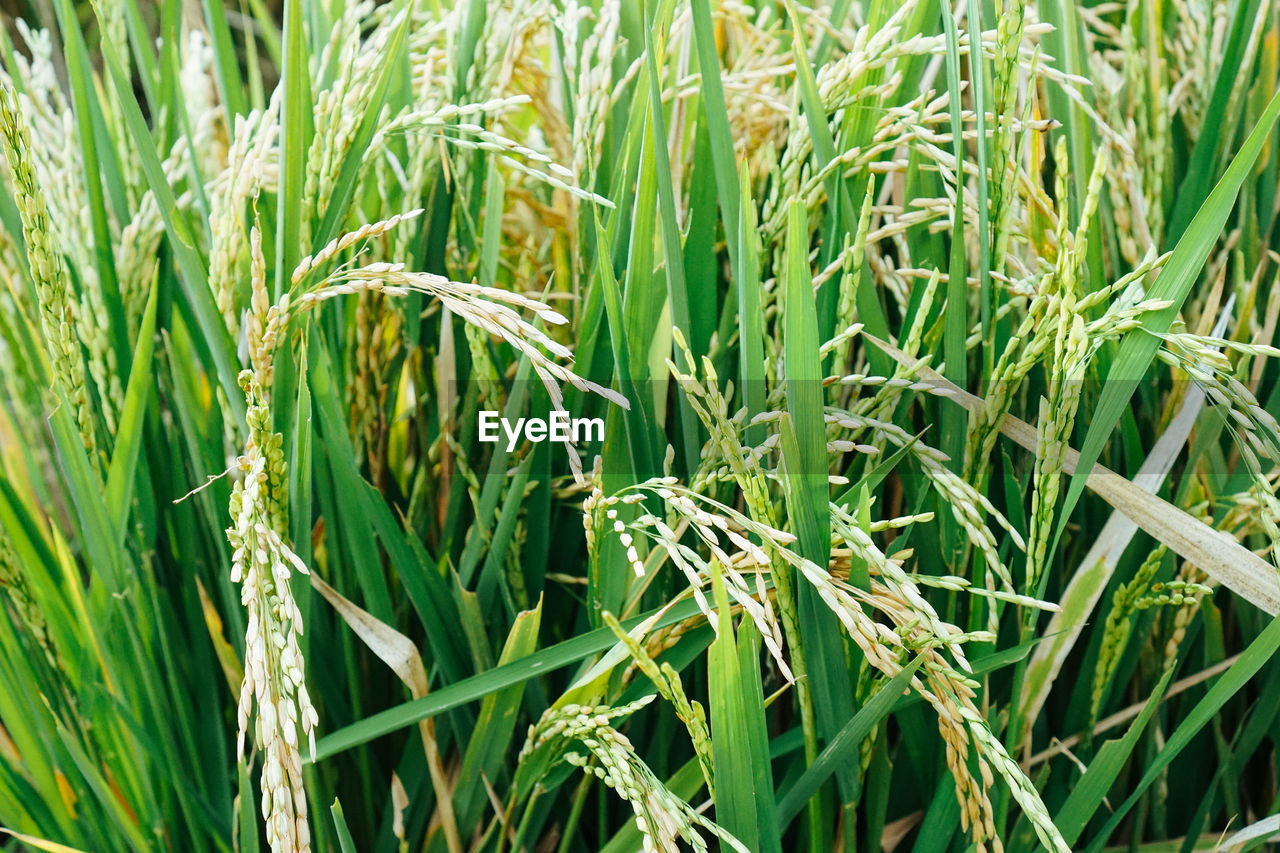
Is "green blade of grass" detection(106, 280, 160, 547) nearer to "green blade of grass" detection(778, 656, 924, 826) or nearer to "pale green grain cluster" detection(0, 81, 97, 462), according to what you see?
"pale green grain cluster" detection(0, 81, 97, 462)

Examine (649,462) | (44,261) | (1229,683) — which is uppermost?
(44,261)

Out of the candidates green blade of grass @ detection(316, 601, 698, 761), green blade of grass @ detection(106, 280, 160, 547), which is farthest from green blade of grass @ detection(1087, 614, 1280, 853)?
green blade of grass @ detection(106, 280, 160, 547)

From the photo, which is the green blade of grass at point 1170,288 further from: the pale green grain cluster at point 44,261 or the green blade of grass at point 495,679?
the pale green grain cluster at point 44,261

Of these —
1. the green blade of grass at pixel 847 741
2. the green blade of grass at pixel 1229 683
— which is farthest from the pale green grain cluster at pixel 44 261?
the green blade of grass at pixel 1229 683

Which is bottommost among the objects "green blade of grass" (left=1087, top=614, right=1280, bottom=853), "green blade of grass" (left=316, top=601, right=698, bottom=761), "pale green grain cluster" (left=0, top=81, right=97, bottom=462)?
"green blade of grass" (left=1087, top=614, right=1280, bottom=853)

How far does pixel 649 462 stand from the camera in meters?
0.49

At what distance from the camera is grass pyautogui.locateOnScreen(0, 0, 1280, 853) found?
1.29ft

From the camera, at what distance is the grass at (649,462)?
0.39 metres

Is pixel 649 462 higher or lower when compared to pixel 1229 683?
higher

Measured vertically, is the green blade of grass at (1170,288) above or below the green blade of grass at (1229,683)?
above

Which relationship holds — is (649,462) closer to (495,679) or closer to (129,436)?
(495,679)

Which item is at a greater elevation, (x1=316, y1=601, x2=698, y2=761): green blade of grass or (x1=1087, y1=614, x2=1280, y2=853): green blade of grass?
(x1=316, y1=601, x2=698, y2=761): green blade of grass

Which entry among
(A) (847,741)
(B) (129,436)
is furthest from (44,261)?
(A) (847,741)

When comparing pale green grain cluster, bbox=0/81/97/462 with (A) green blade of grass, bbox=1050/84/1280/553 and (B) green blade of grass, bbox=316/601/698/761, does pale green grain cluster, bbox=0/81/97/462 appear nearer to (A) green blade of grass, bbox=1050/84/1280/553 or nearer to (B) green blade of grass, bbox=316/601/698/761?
(B) green blade of grass, bbox=316/601/698/761
